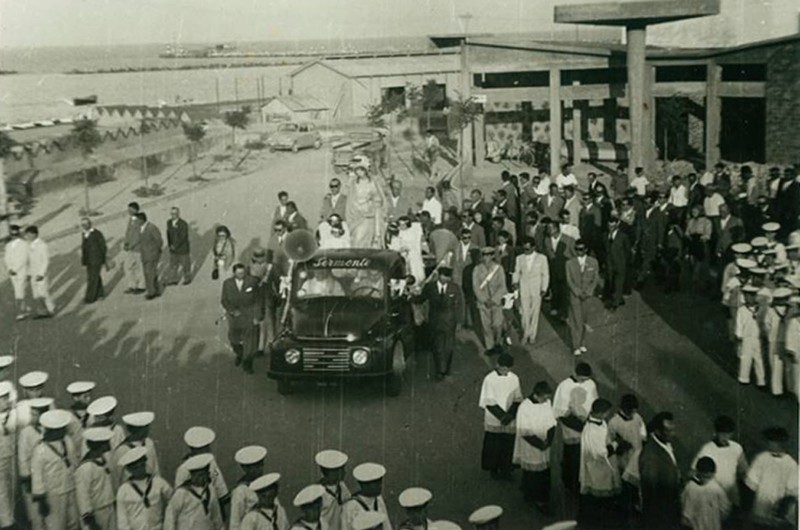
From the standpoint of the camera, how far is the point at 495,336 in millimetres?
11172

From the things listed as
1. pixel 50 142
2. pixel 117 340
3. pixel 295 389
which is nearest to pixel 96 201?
pixel 50 142

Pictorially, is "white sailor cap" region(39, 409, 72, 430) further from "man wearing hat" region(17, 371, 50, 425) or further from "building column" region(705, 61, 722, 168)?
"building column" region(705, 61, 722, 168)

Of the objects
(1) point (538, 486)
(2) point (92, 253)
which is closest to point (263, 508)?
(1) point (538, 486)

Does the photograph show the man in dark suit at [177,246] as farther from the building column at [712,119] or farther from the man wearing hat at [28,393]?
the building column at [712,119]

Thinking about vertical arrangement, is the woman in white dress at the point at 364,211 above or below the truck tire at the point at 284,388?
above

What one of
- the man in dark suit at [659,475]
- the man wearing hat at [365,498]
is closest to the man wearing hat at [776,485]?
the man in dark suit at [659,475]

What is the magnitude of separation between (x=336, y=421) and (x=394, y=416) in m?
0.64

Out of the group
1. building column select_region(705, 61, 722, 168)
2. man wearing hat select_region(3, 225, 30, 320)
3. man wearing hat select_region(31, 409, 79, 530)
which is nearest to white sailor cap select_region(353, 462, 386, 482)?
man wearing hat select_region(31, 409, 79, 530)

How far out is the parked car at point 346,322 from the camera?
9.62 m

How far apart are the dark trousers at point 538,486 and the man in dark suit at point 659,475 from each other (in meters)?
0.83

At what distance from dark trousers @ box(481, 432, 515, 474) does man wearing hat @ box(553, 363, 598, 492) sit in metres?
0.55

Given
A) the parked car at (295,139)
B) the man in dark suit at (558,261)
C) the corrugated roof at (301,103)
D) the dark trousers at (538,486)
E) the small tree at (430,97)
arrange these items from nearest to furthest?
1. the dark trousers at (538,486)
2. the man in dark suit at (558,261)
3. the small tree at (430,97)
4. the parked car at (295,139)
5. the corrugated roof at (301,103)

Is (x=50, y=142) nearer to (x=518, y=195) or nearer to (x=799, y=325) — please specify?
(x=518, y=195)

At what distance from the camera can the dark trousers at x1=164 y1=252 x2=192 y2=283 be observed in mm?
14531
